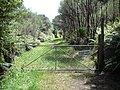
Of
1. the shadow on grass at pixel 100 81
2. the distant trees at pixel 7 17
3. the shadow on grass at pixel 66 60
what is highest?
the distant trees at pixel 7 17

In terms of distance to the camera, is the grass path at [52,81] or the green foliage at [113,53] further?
the green foliage at [113,53]

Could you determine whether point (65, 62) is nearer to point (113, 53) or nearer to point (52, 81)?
point (113, 53)

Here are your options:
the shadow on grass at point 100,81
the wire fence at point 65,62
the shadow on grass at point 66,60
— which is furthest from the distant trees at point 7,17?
the shadow on grass at point 66,60

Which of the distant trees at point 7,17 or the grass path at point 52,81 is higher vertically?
the distant trees at point 7,17

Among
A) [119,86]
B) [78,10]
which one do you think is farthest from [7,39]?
[78,10]

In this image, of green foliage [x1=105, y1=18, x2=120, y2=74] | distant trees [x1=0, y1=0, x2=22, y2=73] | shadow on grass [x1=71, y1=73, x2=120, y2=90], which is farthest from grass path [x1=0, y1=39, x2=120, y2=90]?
distant trees [x1=0, y1=0, x2=22, y2=73]

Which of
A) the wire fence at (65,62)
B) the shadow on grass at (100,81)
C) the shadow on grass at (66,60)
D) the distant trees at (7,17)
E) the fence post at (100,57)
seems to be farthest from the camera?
the shadow on grass at (66,60)

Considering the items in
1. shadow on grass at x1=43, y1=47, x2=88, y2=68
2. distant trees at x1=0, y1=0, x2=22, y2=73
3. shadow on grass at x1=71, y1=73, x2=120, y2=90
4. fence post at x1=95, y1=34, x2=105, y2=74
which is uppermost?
distant trees at x1=0, y1=0, x2=22, y2=73

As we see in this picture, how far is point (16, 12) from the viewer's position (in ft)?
25.5

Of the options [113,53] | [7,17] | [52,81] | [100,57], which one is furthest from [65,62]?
[7,17]

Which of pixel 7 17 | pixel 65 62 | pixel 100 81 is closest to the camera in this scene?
pixel 7 17

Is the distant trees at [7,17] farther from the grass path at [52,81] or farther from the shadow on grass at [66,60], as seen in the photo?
the shadow on grass at [66,60]

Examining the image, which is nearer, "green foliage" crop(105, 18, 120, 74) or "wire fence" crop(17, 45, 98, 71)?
"green foliage" crop(105, 18, 120, 74)

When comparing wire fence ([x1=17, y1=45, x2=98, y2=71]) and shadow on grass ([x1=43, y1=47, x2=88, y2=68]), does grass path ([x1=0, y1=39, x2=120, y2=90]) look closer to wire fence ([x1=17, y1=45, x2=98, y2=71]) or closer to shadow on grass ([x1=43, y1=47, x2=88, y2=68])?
wire fence ([x1=17, y1=45, x2=98, y2=71])
